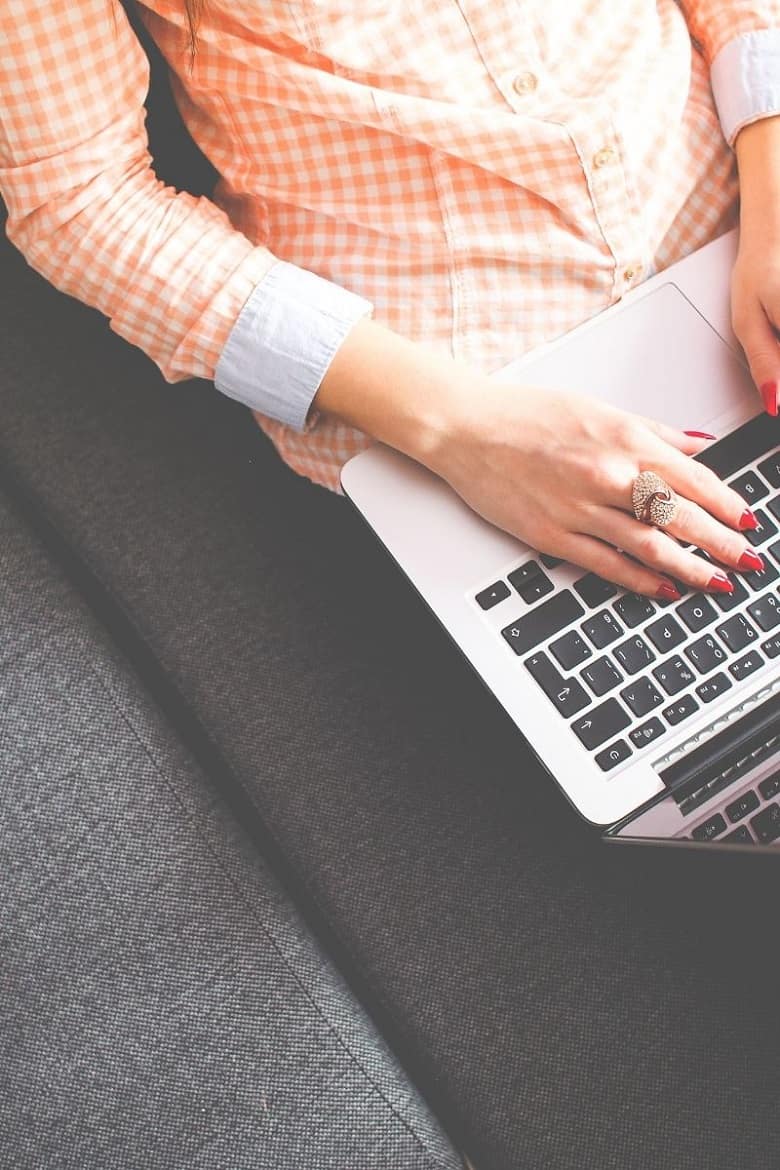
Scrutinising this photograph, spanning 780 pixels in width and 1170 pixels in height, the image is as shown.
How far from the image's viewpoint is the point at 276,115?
785 mm

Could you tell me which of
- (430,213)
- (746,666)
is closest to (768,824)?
(746,666)

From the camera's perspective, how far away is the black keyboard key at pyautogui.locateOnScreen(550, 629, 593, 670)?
748 millimetres

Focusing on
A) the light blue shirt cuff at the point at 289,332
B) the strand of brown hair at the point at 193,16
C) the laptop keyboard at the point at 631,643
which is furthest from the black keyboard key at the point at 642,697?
the strand of brown hair at the point at 193,16

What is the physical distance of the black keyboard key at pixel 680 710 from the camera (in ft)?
2.41

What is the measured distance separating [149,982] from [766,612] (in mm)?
592

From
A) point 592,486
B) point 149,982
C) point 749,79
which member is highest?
point 749,79

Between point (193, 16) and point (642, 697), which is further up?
point (193, 16)

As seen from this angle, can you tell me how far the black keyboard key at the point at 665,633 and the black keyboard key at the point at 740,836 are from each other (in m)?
0.14

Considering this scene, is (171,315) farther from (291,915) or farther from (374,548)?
(291,915)

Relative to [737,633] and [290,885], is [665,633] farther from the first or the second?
[290,885]

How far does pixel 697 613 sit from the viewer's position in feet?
2.48

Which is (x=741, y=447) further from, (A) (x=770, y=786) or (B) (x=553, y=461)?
(A) (x=770, y=786)

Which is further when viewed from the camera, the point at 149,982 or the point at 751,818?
the point at 149,982

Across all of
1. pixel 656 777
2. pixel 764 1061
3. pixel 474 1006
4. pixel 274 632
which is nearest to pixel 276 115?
pixel 274 632
